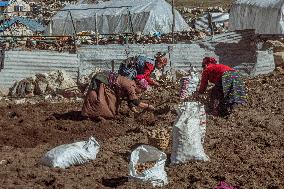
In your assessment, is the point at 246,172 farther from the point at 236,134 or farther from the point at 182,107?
the point at 236,134

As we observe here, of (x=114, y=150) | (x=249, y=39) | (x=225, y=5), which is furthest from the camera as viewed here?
(x=225, y=5)

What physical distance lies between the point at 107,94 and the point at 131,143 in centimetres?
176

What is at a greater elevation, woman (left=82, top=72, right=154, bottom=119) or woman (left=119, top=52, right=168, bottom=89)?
woman (left=119, top=52, right=168, bottom=89)

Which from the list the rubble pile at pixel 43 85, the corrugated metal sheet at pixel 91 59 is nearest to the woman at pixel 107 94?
the rubble pile at pixel 43 85

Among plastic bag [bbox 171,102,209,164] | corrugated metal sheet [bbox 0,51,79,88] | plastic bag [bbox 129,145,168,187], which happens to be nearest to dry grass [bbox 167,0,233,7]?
corrugated metal sheet [bbox 0,51,79,88]

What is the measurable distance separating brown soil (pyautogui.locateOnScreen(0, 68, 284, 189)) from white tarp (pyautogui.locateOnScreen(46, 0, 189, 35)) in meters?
20.5

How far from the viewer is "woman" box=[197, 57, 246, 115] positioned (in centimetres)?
920

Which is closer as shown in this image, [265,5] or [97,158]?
[97,158]

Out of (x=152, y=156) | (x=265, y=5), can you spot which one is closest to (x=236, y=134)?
(x=152, y=156)

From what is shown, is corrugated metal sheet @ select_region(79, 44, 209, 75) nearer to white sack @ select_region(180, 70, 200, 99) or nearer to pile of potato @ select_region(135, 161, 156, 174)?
white sack @ select_region(180, 70, 200, 99)

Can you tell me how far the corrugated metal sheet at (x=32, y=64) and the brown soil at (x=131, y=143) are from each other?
9.31ft

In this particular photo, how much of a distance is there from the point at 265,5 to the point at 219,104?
49.8 ft

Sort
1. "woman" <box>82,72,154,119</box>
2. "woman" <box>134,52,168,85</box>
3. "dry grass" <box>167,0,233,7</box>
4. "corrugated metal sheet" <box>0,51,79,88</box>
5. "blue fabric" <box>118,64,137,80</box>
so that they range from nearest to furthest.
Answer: "woman" <box>82,72,154,119</box>, "woman" <box>134,52,168,85</box>, "blue fabric" <box>118,64,137,80</box>, "corrugated metal sheet" <box>0,51,79,88</box>, "dry grass" <box>167,0,233,7</box>

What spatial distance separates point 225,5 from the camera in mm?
55406
